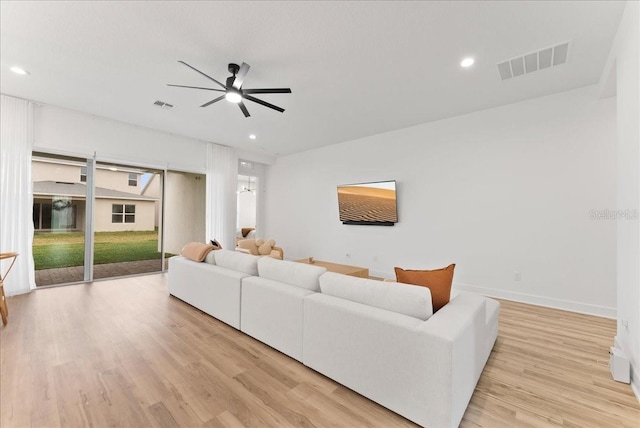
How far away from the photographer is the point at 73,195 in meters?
4.71

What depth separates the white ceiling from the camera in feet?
7.20

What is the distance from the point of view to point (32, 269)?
406 centimetres

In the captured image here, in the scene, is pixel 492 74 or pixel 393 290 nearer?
pixel 393 290

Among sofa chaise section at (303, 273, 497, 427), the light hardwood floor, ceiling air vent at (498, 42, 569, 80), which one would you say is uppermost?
ceiling air vent at (498, 42, 569, 80)

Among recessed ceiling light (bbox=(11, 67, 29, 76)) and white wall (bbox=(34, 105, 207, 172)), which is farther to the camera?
white wall (bbox=(34, 105, 207, 172))

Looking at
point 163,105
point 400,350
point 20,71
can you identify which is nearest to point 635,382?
point 400,350

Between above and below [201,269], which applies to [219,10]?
above

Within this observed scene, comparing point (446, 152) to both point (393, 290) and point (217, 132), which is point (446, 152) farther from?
point (217, 132)

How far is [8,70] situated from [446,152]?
621 cm

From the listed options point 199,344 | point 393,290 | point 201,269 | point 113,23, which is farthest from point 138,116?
point 393,290

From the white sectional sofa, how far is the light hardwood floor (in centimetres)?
14

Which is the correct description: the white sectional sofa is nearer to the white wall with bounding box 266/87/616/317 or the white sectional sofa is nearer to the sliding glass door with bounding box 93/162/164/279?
the white wall with bounding box 266/87/616/317

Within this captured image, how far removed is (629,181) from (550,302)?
7.70ft

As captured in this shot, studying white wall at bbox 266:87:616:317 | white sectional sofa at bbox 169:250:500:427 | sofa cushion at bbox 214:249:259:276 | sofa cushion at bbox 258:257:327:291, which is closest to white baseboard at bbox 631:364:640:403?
white sectional sofa at bbox 169:250:500:427
